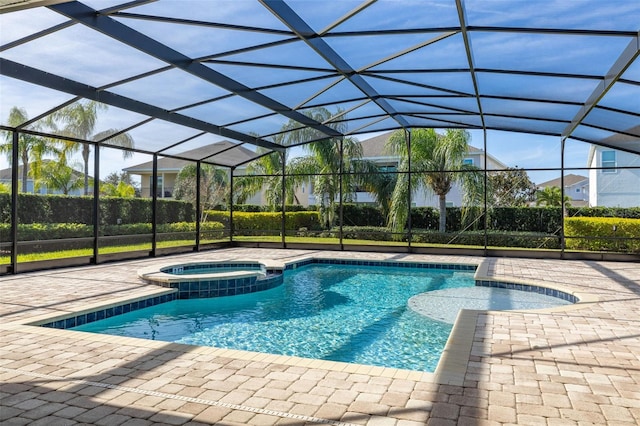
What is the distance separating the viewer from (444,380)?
350cm

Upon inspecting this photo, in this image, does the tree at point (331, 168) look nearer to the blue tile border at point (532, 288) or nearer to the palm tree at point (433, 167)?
the palm tree at point (433, 167)

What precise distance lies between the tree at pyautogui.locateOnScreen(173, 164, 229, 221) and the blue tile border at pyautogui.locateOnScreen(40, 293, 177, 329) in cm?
1583

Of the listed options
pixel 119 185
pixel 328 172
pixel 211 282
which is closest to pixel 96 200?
pixel 211 282

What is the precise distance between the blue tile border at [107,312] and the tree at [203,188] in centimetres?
1583

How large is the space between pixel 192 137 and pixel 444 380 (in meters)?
9.53

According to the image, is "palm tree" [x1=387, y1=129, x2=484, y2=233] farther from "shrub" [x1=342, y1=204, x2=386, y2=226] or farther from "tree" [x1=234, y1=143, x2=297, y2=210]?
"tree" [x1=234, y1=143, x2=297, y2=210]

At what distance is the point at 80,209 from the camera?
15398mm

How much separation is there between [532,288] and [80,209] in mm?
13506

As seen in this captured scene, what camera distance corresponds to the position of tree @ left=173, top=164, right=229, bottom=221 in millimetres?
23797

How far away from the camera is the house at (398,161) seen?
2041cm

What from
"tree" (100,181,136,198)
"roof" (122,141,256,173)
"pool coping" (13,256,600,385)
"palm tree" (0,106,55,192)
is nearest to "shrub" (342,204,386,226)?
"roof" (122,141,256,173)

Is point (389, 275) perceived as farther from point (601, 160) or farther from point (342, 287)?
point (601, 160)

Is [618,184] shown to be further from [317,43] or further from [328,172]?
[317,43]

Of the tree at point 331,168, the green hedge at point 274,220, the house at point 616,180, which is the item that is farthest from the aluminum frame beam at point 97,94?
the house at point 616,180
